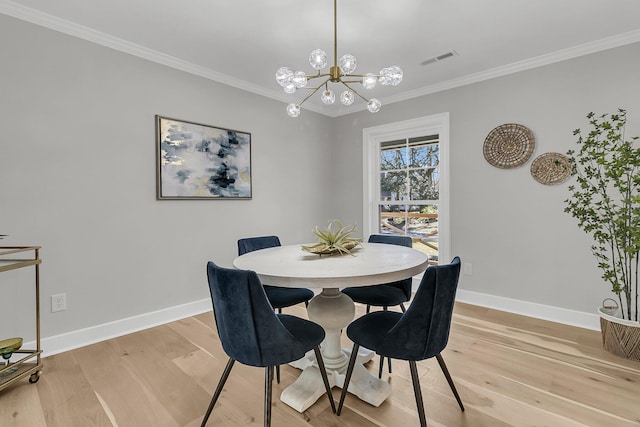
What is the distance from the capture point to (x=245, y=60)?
292cm

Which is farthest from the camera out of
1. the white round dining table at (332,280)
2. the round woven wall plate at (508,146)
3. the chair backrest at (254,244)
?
the round woven wall plate at (508,146)

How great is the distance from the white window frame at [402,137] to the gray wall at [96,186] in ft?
5.40

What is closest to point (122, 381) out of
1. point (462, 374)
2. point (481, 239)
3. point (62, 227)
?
point (62, 227)

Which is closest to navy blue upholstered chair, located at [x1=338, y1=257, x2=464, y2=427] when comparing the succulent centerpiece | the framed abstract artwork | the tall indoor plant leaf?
the succulent centerpiece

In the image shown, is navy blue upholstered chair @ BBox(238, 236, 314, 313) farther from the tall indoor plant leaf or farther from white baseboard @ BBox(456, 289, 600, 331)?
the tall indoor plant leaf

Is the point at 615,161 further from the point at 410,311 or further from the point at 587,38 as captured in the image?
the point at 410,311

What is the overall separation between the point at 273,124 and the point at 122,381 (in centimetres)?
285

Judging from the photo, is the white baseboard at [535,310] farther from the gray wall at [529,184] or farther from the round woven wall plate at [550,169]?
the round woven wall plate at [550,169]

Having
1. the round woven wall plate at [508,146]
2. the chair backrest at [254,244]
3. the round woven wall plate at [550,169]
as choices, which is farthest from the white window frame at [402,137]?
the chair backrest at [254,244]

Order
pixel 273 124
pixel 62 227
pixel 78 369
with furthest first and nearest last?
pixel 273 124, pixel 62 227, pixel 78 369

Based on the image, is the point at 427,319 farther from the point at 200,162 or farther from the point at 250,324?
the point at 200,162

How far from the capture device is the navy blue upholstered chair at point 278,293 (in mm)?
2154

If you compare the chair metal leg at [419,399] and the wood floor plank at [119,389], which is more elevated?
the chair metal leg at [419,399]

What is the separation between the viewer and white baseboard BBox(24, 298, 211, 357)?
2316mm
